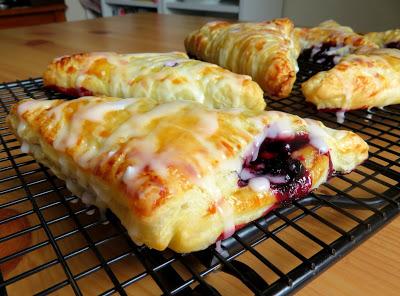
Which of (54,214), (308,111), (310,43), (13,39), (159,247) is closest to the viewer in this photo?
(159,247)

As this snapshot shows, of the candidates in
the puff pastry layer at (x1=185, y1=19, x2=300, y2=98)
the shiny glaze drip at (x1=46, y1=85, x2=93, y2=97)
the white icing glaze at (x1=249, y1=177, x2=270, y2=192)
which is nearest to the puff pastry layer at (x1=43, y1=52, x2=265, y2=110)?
the shiny glaze drip at (x1=46, y1=85, x2=93, y2=97)

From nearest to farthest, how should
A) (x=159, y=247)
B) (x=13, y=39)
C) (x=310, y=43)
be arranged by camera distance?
(x=159, y=247) < (x=310, y=43) < (x=13, y=39)

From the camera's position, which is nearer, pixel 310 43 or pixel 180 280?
pixel 180 280

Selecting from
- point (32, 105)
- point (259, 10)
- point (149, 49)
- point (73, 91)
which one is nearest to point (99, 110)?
point (32, 105)

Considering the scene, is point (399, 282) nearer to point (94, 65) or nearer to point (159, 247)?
point (159, 247)

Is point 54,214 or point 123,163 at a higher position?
point 123,163

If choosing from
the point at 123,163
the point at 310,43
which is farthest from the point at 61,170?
the point at 310,43

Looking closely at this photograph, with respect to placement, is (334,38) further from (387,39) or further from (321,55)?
(387,39)
